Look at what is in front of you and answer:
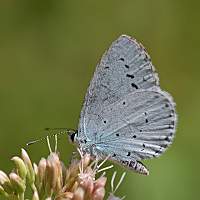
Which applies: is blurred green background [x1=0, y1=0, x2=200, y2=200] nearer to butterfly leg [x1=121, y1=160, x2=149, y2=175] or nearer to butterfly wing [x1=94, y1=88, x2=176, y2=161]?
butterfly wing [x1=94, y1=88, x2=176, y2=161]

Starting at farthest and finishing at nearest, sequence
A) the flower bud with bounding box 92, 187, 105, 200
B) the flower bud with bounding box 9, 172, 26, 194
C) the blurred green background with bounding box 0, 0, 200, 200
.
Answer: the blurred green background with bounding box 0, 0, 200, 200, the flower bud with bounding box 9, 172, 26, 194, the flower bud with bounding box 92, 187, 105, 200

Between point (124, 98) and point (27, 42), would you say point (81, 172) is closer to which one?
point (124, 98)

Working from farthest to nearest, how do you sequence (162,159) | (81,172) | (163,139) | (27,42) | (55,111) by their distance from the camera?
(27,42)
(55,111)
(162,159)
(163,139)
(81,172)

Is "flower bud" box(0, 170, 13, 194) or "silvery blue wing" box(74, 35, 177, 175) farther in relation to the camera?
"silvery blue wing" box(74, 35, 177, 175)

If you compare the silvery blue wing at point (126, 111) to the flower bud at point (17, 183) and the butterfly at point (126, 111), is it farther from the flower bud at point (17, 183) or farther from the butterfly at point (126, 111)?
the flower bud at point (17, 183)

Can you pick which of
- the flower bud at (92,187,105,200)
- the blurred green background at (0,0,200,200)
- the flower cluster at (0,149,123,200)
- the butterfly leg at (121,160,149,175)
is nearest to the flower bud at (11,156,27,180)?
the flower cluster at (0,149,123,200)

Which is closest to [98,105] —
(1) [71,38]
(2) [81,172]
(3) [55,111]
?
(2) [81,172]

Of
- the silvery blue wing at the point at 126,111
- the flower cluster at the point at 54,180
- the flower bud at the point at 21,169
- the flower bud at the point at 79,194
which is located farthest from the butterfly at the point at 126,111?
the flower bud at the point at 79,194
